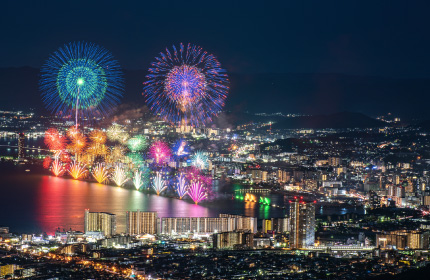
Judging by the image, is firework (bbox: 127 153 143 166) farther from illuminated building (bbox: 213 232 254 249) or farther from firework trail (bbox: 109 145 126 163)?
illuminated building (bbox: 213 232 254 249)

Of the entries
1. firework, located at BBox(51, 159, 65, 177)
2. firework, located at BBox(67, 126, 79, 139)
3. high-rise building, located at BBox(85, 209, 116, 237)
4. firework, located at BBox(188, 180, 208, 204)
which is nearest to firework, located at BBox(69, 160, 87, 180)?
firework, located at BBox(51, 159, 65, 177)

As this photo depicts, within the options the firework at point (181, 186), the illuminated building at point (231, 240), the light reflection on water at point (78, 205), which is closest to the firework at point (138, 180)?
the light reflection on water at point (78, 205)

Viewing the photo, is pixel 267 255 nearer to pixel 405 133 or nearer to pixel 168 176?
pixel 168 176

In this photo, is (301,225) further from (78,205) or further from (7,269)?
(78,205)

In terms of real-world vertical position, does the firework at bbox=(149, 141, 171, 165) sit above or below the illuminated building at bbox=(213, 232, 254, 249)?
above

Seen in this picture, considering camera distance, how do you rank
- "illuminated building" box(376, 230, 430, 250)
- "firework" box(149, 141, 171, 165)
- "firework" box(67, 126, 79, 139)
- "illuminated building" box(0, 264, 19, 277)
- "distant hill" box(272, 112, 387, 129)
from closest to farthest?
"illuminated building" box(0, 264, 19, 277)
"illuminated building" box(376, 230, 430, 250)
"firework" box(149, 141, 171, 165)
"firework" box(67, 126, 79, 139)
"distant hill" box(272, 112, 387, 129)

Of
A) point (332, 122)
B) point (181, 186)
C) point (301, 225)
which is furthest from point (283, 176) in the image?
point (332, 122)
